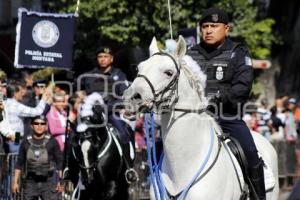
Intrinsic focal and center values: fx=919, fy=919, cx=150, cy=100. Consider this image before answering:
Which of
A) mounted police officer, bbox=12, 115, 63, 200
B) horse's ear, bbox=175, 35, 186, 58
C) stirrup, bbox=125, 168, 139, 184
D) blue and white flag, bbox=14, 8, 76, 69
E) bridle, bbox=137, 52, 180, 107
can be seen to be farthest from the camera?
stirrup, bbox=125, 168, 139, 184

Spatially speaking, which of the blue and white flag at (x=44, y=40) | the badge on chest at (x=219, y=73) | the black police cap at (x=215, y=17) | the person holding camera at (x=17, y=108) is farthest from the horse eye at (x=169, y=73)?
the blue and white flag at (x=44, y=40)

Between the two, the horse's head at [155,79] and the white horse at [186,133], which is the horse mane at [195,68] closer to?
the white horse at [186,133]

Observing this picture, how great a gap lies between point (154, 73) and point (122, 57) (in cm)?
2196

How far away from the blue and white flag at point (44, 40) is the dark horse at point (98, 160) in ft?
3.72

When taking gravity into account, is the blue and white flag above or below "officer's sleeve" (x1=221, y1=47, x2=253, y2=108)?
above

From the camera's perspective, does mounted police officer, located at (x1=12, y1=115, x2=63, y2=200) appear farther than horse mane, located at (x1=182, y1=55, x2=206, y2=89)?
Yes

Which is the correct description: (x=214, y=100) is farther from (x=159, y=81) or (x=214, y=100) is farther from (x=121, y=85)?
(x=121, y=85)

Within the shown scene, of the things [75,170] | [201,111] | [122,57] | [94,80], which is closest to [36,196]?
[75,170]

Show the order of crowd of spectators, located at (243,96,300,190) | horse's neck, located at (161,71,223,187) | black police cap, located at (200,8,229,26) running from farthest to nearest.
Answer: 1. crowd of spectators, located at (243,96,300,190)
2. black police cap, located at (200,8,229,26)
3. horse's neck, located at (161,71,223,187)

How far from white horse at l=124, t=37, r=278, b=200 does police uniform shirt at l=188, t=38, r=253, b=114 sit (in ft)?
1.41

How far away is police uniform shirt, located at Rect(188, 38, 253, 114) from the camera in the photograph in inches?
382

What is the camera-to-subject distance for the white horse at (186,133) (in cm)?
886

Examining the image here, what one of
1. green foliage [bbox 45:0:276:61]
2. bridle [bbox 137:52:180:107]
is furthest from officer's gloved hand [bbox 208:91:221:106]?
green foliage [bbox 45:0:276:61]

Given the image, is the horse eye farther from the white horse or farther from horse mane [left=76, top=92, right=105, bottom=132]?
horse mane [left=76, top=92, right=105, bottom=132]
